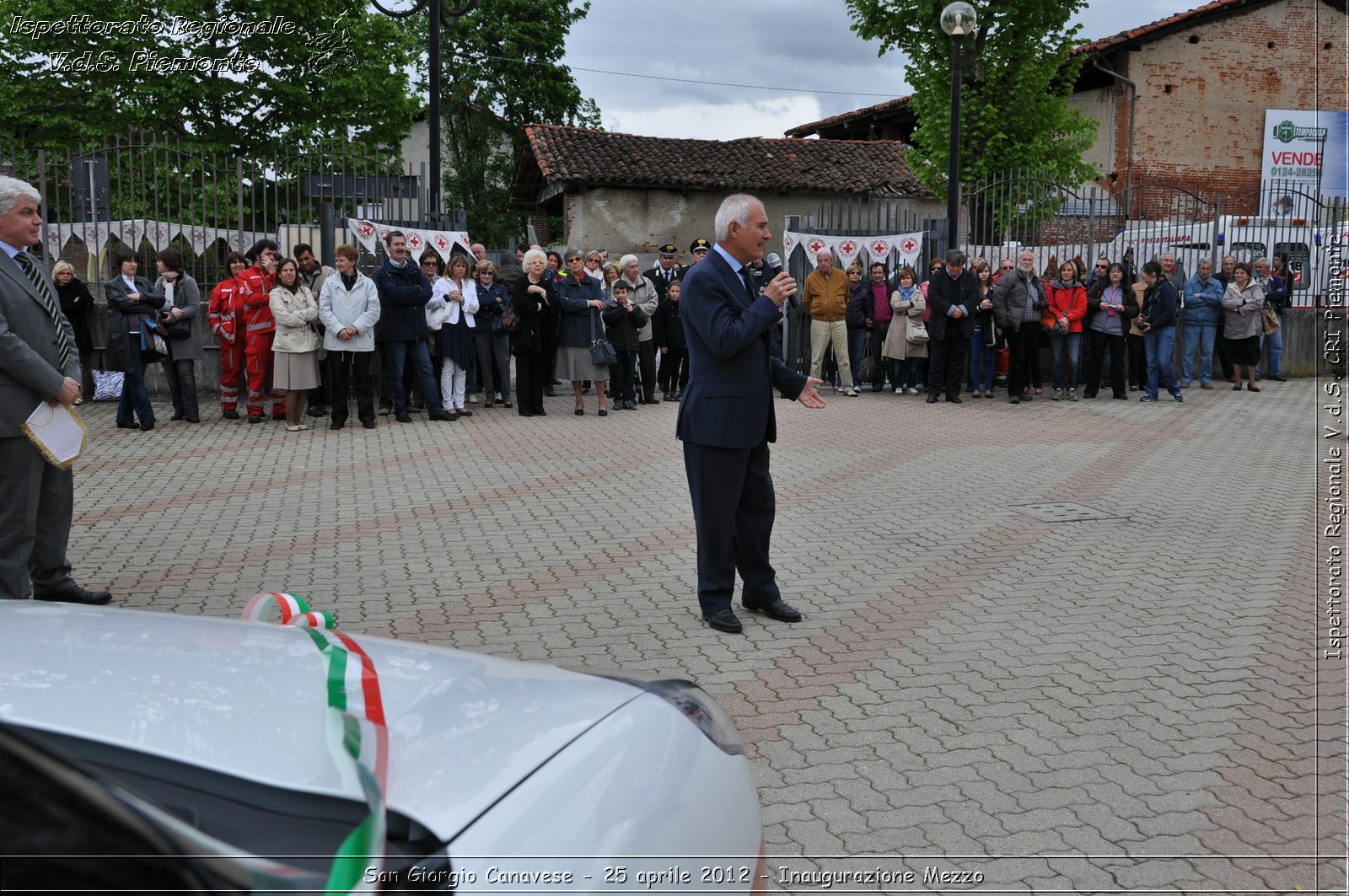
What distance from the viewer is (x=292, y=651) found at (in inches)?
88.0

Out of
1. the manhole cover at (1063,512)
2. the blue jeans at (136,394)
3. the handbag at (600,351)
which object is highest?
the handbag at (600,351)

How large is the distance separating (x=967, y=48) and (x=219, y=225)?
19696mm

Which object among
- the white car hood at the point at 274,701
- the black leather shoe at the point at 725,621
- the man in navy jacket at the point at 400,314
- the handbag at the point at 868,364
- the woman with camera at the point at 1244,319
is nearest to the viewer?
the white car hood at the point at 274,701

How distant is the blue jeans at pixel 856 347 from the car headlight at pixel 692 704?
50.0 feet

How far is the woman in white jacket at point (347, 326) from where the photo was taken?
1309cm

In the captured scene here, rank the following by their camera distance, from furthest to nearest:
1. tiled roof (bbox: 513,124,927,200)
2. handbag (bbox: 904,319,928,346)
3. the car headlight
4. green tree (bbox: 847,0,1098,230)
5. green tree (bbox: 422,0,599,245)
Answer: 1. green tree (bbox: 422,0,599,245)
2. tiled roof (bbox: 513,124,927,200)
3. green tree (bbox: 847,0,1098,230)
4. handbag (bbox: 904,319,928,346)
5. the car headlight

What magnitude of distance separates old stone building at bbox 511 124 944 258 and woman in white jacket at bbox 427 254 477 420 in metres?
17.7

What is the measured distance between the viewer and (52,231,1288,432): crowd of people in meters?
13.2

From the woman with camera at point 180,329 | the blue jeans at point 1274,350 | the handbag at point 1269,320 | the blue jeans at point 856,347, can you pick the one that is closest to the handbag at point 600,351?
the blue jeans at point 856,347

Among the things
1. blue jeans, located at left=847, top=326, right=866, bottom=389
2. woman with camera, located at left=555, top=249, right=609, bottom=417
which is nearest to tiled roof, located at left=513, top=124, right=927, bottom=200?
blue jeans, located at left=847, top=326, right=866, bottom=389

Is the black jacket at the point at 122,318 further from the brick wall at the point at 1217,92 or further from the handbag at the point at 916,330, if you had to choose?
the brick wall at the point at 1217,92

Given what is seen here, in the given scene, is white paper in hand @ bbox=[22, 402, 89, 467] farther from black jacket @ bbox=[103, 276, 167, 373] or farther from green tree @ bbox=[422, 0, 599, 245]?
green tree @ bbox=[422, 0, 599, 245]

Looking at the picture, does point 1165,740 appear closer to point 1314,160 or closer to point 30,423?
point 30,423

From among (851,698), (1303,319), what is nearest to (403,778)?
(851,698)
